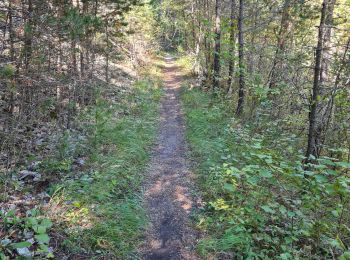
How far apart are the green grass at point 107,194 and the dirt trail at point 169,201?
0.24 m

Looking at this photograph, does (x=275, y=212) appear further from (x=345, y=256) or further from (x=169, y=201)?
(x=169, y=201)

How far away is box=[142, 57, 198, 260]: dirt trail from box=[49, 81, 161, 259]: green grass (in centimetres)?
24

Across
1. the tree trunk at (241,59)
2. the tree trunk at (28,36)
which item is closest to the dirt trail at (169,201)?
the tree trunk at (241,59)

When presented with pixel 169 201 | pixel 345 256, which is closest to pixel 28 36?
pixel 169 201

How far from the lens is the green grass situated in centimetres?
423

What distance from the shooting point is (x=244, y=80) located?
1126cm

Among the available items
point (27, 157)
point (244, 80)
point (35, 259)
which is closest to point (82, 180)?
point (27, 157)

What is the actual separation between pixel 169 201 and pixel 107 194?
4.24 ft

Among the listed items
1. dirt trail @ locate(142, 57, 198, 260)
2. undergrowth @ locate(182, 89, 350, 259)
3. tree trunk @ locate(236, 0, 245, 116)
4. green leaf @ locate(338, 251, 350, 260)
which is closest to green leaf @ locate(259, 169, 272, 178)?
undergrowth @ locate(182, 89, 350, 259)

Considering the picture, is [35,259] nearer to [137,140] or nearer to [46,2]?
[137,140]

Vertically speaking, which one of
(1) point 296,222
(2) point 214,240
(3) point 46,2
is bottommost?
(2) point 214,240

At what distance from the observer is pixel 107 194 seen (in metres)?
5.40

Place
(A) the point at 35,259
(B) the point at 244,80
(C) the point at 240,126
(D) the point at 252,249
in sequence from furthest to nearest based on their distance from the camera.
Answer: (B) the point at 244,80 → (C) the point at 240,126 → (D) the point at 252,249 → (A) the point at 35,259

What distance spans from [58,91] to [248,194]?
649cm
